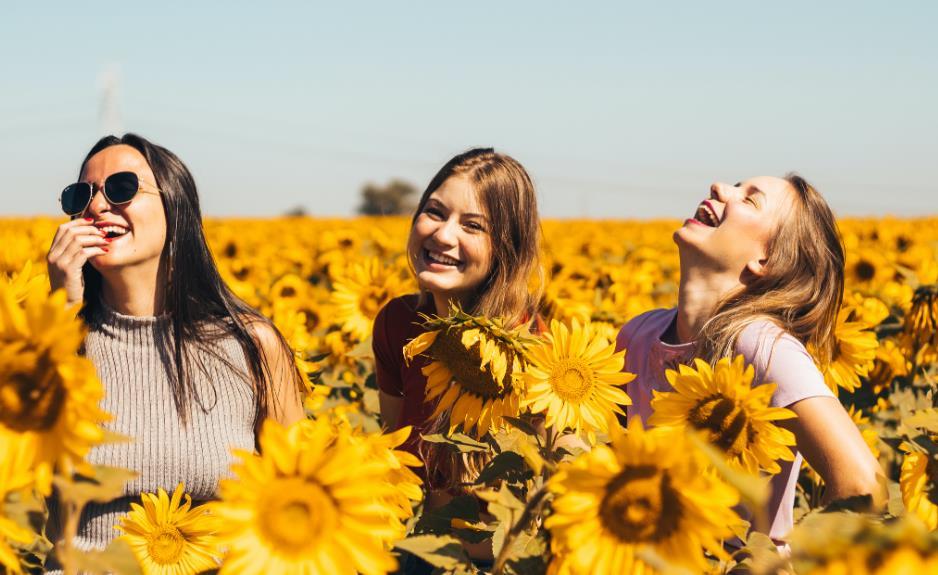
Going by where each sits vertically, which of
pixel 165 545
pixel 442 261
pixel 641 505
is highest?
pixel 442 261

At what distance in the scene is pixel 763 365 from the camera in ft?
8.13

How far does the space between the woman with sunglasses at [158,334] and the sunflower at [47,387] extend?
4.33ft

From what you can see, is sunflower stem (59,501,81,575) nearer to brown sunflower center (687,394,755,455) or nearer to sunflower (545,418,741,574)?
sunflower (545,418,741,574)

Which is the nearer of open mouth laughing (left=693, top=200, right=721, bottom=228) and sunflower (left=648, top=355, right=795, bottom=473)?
sunflower (left=648, top=355, right=795, bottom=473)

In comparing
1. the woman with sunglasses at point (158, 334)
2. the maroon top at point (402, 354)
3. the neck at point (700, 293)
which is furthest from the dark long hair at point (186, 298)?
the neck at point (700, 293)

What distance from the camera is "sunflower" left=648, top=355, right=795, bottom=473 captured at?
1778mm

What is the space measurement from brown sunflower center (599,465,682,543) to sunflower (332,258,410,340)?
3.55 m

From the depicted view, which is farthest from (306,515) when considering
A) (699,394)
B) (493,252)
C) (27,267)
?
(493,252)

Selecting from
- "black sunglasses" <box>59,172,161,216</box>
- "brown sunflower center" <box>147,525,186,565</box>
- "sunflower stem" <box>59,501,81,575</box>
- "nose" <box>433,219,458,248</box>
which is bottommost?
"brown sunflower center" <box>147,525,186,565</box>

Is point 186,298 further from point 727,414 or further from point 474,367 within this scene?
point 727,414

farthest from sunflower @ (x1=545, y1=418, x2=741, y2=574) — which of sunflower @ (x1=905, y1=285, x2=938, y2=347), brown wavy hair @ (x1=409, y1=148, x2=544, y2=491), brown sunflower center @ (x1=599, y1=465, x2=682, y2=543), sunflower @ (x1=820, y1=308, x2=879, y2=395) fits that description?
sunflower @ (x1=905, y1=285, x2=938, y2=347)

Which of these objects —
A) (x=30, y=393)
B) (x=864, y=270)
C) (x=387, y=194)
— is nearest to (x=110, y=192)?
(x=30, y=393)

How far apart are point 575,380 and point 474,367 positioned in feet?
0.79

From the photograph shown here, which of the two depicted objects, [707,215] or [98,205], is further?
[707,215]
